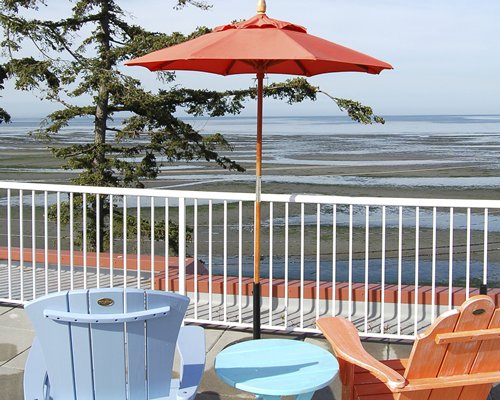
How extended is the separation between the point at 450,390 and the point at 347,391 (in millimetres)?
524

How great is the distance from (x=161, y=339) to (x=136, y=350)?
12 cm

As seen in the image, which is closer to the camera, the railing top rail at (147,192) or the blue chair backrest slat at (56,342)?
the blue chair backrest slat at (56,342)

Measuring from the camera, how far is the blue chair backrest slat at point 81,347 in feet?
9.39

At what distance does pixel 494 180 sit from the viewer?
25719 mm

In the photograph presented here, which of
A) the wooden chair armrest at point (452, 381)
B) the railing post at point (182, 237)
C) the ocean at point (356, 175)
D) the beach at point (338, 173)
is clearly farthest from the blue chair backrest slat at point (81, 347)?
the beach at point (338, 173)

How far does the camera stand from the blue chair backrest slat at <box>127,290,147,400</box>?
9.48ft

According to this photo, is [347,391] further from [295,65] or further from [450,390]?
[295,65]

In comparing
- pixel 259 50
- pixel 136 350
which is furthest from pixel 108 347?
pixel 259 50

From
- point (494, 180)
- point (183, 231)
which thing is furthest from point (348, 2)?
point (494, 180)

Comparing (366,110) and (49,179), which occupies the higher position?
(366,110)

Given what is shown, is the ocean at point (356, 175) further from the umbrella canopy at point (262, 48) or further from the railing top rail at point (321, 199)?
the umbrella canopy at point (262, 48)

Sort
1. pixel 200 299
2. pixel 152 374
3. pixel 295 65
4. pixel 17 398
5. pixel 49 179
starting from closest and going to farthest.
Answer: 1. pixel 152 374
2. pixel 17 398
3. pixel 295 65
4. pixel 200 299
5. pixel 49 179

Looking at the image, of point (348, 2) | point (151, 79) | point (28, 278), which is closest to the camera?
point (28, 278)

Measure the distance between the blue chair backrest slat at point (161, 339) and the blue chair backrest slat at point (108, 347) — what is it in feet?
0.39
